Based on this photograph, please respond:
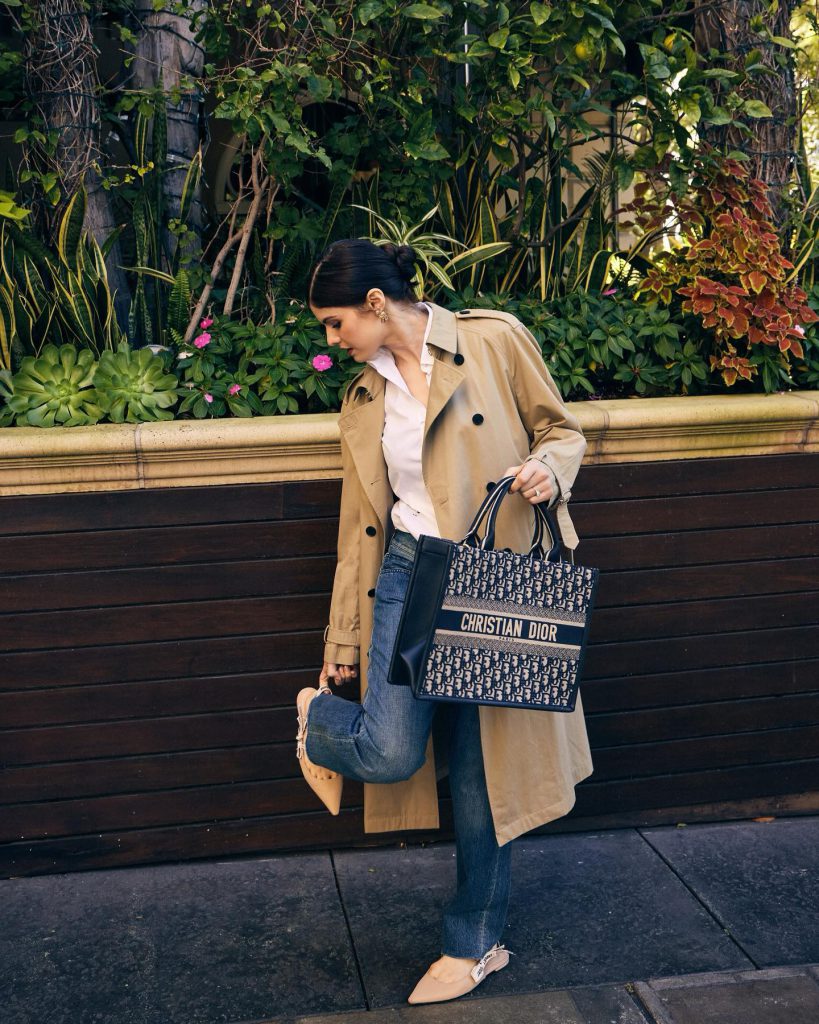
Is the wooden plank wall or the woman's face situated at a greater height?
the woman's face

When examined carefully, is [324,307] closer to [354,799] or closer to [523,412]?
[523,412]

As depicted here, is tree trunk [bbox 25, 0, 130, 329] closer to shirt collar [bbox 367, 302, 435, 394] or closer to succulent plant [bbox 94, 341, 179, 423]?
succulent plant [bbox 94, 341, 179, 423]

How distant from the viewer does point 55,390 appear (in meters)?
3.50

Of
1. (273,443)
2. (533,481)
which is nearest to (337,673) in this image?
(273,443)

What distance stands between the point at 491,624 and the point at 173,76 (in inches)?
110

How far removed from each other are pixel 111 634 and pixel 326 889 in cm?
105

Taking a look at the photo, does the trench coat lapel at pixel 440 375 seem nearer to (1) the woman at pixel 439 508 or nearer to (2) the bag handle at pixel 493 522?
(1) the woman at pixel 439 508

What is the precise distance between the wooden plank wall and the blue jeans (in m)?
0.69

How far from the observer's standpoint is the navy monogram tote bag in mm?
2445

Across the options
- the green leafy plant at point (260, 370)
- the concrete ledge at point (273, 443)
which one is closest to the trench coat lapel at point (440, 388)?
the concrete ledge at point (273, 443)

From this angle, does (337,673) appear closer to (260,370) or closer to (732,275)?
(260,370)

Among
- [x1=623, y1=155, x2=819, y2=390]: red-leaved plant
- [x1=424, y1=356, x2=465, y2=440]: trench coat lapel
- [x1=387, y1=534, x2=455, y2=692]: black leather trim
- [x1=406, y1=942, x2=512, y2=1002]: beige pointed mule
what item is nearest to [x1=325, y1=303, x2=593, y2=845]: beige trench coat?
[x1=424, y1=356, x2=465, y2=440]: trench coat lapel

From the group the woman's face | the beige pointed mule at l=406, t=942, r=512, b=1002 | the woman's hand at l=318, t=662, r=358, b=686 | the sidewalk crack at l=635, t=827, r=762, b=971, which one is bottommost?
the sidewalk crack at l=635, t=827, r=762, b=971

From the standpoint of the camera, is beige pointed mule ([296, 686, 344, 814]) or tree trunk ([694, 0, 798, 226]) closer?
beige pointed mule ([296, 686, 344, 814])
